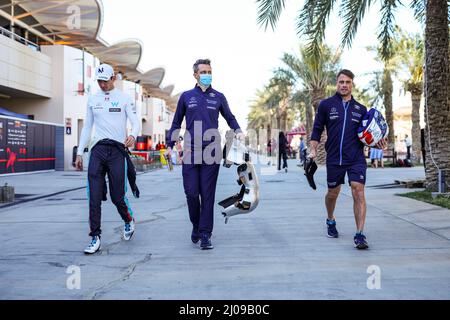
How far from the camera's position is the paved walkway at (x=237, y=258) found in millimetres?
3996

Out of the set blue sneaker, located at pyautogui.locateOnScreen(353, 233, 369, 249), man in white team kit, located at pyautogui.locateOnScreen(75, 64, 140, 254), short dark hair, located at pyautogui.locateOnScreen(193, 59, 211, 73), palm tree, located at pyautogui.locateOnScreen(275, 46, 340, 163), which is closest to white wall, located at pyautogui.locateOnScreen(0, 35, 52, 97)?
palm tree, located at pyautogui.locateOnScreen(275, 46, 340, 163)

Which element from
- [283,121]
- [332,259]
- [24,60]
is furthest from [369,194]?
[283,121]

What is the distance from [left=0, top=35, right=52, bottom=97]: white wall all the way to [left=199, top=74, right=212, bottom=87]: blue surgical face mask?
2151 cm

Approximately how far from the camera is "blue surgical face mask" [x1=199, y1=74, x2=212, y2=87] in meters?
5.75

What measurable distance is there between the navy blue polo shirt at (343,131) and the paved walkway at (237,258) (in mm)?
948

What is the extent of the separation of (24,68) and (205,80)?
23.7 meters

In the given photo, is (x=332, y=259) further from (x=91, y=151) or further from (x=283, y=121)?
(x=283, y=121)

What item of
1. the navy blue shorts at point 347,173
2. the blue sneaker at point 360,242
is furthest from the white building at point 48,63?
the blue sneaker at point 360,242

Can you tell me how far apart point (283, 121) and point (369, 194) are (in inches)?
2233

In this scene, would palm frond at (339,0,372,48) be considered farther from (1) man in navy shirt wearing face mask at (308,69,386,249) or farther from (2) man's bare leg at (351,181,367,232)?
(2) man's bare leg at (351,181,367,232)

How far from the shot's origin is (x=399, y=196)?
1126 centimetres

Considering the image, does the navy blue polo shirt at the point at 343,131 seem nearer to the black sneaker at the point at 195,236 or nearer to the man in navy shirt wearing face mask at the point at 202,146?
the man in navy shirt wearing face mask at the point at 202,146

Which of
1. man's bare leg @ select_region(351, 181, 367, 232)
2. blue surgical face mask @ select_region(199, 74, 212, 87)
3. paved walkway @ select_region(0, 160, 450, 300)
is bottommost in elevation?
paved walkway @ select_region(0, 160, 450, 300)

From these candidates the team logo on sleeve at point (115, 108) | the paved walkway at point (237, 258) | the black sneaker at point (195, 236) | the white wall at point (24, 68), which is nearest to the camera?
the paved walkway at point (237, 258)
